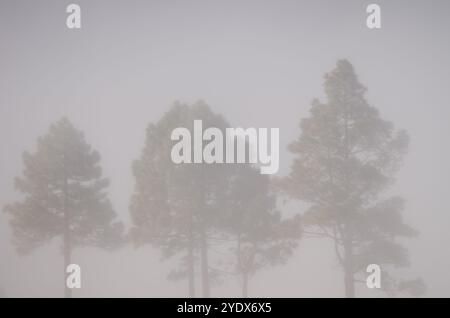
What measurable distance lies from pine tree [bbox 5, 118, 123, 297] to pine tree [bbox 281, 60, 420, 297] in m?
9.94

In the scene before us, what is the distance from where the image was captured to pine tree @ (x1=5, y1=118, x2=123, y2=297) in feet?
71.9

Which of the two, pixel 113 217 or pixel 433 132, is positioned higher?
pixel 433 132

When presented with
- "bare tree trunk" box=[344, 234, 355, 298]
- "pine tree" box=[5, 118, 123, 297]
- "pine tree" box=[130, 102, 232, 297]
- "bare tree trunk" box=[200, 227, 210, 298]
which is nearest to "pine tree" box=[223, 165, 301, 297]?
"pine tree" box=[130, 102, 232, 297]

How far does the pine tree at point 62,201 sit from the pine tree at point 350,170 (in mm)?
9936

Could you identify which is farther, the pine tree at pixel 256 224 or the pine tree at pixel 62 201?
the pine tree at pixel 62 201

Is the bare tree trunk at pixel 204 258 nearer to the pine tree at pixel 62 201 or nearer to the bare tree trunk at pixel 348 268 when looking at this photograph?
the pine tree at pixel 62 201

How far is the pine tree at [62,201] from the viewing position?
21.9m

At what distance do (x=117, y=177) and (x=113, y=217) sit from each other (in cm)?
8006

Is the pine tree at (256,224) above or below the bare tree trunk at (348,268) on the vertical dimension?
above

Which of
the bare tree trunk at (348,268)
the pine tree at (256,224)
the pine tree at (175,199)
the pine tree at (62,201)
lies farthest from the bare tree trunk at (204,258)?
the bare tree trunk at (348,268)

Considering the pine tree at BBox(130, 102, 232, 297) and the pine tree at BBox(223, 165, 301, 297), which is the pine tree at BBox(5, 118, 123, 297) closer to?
the pine tree at BBox(130, 102, 232, 297)
